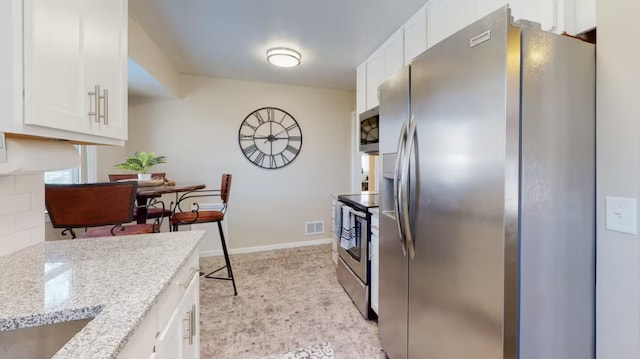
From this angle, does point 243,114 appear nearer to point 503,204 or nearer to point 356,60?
point 356,60

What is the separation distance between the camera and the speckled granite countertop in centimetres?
59

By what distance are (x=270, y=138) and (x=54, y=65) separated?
3.16m

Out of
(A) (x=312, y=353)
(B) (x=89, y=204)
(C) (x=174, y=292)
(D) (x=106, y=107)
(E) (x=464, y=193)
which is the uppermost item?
(D) (x=106, y=107)

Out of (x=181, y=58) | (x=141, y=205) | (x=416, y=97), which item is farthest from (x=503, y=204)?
(x=181, y=58)

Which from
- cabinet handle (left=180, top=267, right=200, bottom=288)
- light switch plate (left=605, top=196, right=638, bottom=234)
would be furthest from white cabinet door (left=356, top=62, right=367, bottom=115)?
cabinet handle (left=180, top=267, right=200, bottom=288)

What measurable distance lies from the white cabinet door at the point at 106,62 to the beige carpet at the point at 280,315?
1595mm

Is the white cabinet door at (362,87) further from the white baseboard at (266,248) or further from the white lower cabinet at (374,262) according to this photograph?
the white baseboard at (266,248)

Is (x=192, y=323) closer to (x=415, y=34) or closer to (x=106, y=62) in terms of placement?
(x=106, y=62)

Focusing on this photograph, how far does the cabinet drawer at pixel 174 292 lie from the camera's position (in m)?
0.84

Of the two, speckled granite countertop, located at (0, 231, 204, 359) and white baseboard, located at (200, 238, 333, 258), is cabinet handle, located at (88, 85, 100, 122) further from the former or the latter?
white baseboard, located at (200, 238, 333, 258)

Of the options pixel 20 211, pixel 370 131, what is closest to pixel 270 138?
pixel 370 131

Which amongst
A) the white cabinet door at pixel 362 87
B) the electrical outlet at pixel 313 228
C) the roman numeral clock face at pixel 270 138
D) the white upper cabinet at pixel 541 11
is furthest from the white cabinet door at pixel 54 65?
the electrical outlet at pixel 313 228

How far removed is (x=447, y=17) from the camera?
1.77m

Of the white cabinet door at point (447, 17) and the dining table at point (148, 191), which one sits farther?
the dining table at point (148, 191)
